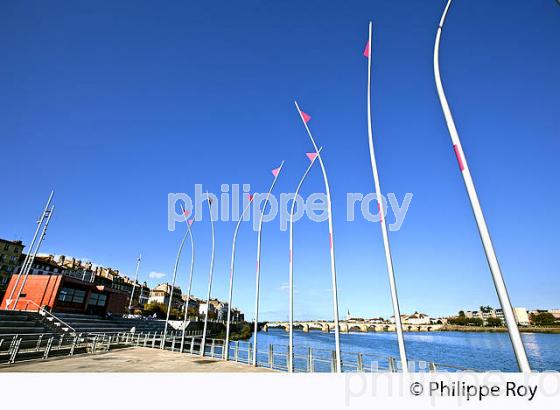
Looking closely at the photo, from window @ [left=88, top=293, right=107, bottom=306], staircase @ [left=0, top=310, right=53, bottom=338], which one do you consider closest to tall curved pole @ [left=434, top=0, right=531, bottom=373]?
staircase @ [left=0, top=310, right=53, bottom=338]

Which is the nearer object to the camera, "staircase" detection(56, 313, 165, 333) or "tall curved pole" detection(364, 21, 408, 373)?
"tall curved pole" detection(364, 21, 408, 373)

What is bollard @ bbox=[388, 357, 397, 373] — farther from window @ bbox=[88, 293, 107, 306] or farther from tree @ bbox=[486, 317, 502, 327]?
tree @ bbox=[486, 317, 502, 327]

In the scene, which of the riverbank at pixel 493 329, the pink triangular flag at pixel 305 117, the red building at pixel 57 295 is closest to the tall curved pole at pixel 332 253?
the pink triangular flag at pixel 305 117

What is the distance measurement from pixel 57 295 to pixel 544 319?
181252 millimetres

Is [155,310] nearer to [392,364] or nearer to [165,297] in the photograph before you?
[165,297]

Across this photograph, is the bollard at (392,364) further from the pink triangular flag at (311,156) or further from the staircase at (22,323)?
the staircase at (22,323)

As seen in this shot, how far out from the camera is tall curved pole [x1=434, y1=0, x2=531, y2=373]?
486cm

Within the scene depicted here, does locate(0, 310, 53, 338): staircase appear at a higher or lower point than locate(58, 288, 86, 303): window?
lower

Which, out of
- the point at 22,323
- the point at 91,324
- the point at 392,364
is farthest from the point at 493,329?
the point at 22,323

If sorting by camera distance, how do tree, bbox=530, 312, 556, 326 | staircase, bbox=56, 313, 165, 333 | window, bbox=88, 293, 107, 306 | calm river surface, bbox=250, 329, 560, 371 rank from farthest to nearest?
tree, bbox=530, 312, 556, 326
window, bbox=88, 293, 107, 306
calm river surface, bbox=250, 329, 560, 371
staircase, bbox=56, 313, 165, 333

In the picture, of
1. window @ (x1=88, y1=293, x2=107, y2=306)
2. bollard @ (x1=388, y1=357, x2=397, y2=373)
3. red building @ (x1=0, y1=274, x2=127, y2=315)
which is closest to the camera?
bollard @ (x1=388, y1=357, x2=397, y2=373)

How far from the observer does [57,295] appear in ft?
109
